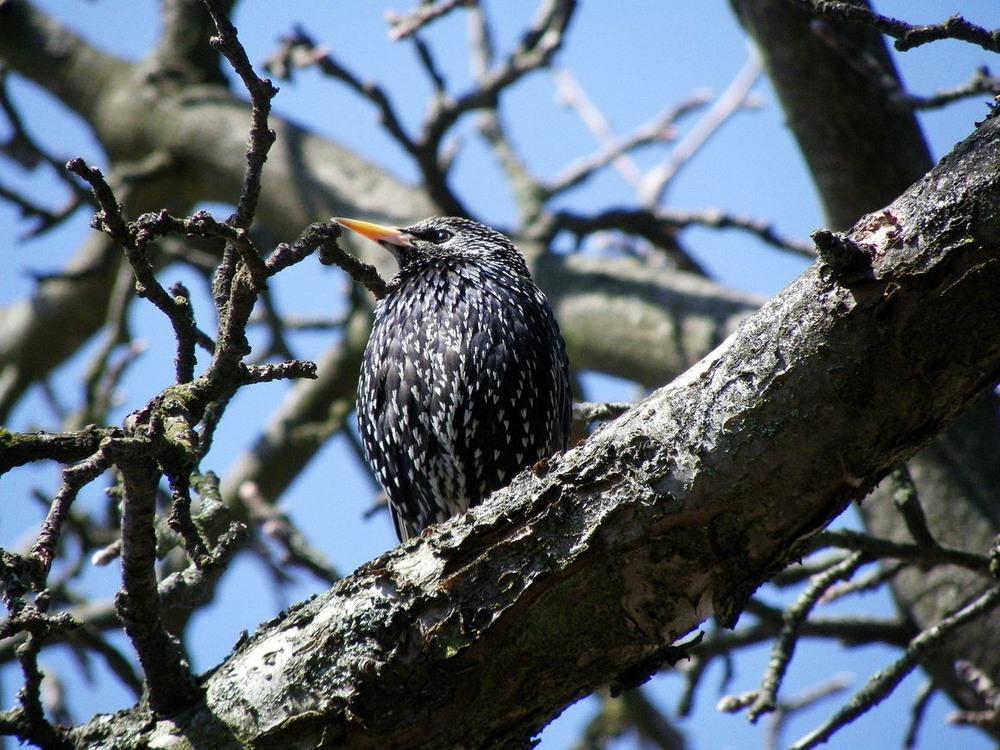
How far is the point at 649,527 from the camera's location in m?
2.09

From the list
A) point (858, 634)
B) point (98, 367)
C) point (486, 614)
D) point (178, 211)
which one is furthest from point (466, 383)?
point (178, 211)

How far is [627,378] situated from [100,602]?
2856 mm

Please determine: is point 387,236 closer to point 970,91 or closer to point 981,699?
point 970,91

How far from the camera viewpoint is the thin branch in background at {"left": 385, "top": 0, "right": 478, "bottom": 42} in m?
4.39

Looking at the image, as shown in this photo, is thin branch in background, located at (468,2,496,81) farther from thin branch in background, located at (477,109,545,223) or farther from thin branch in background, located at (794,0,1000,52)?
thin branch in background, located at (794,0,1000,52)

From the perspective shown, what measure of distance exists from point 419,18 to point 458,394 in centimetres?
190

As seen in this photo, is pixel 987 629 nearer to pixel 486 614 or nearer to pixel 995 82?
pixel 995 82

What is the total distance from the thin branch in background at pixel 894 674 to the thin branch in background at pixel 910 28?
64.5 inches

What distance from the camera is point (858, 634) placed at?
4082mm

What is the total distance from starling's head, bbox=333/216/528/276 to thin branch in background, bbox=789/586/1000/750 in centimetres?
227

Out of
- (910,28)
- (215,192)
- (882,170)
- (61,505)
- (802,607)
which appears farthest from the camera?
(215,192)

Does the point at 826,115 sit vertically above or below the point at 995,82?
above

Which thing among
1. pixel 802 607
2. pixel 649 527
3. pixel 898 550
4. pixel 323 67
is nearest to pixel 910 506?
pixel 898 550

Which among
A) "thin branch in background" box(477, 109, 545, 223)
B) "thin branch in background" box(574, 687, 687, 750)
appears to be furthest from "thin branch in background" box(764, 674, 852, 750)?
"thin branch in background" box(477, 109, 545, 223)
